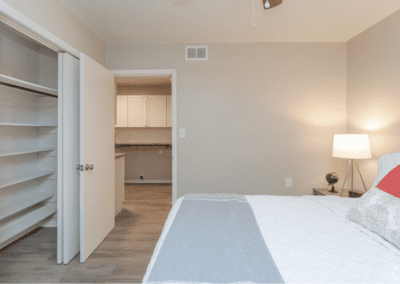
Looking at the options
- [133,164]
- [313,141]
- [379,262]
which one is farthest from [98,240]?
[133,164]

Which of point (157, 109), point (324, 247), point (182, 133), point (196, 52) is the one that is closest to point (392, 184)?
point (324, 247)

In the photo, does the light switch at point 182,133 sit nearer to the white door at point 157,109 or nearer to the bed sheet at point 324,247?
the bed sheet at point 324,247

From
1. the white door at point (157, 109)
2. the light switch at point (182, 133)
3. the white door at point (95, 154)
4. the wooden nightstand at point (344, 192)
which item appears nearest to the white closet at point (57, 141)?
the white door at point (95, 154)

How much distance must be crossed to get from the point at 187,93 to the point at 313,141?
1.77 meters

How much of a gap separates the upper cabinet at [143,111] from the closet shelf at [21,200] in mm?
2901

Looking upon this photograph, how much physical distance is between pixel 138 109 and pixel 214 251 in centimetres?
493

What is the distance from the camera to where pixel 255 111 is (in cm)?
301

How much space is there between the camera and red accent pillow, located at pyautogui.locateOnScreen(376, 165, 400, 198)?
121 cm

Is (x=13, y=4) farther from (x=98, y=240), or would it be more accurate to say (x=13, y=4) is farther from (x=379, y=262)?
(x=379, y=262)

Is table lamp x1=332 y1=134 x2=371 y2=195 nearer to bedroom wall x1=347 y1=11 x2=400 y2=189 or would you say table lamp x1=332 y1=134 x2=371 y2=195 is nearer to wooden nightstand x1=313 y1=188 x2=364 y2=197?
bedroom wall x1=347 y1=11 x2=400 y2=189

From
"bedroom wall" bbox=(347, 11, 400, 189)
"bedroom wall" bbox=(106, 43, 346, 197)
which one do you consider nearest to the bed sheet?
"bedroom wall" bbox=(347, 11, 400, 189)

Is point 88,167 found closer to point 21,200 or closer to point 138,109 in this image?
point 21,200

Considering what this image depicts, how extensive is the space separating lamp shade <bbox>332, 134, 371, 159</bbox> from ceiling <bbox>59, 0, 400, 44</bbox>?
1231 millimetres

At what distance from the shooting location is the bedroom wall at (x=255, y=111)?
2984 mm
